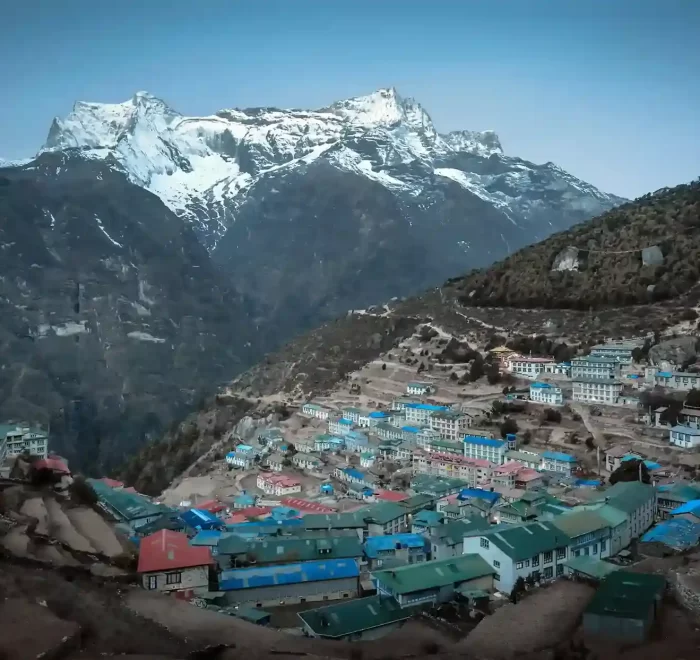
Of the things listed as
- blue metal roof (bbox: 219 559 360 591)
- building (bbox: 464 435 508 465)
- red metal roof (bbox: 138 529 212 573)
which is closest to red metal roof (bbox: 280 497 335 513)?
building (bbox: 464 435 508 465)

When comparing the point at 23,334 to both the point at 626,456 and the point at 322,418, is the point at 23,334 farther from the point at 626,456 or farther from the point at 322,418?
the point at 626,456

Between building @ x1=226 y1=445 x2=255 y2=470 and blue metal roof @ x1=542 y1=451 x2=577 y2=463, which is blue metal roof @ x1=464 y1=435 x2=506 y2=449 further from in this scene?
building @ x1=226 y1=445 x2=255 y2=470

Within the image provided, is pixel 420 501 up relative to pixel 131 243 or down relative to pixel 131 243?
down

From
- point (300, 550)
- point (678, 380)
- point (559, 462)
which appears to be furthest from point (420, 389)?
point (300, 550)

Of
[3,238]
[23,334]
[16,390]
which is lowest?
[16,390]

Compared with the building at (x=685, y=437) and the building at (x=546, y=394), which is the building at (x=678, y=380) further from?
the building at (x=685, y=437)

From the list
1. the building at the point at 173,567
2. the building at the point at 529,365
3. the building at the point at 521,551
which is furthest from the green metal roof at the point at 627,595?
the building at the point at 529,365

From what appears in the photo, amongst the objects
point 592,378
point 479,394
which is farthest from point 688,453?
point 479,394
